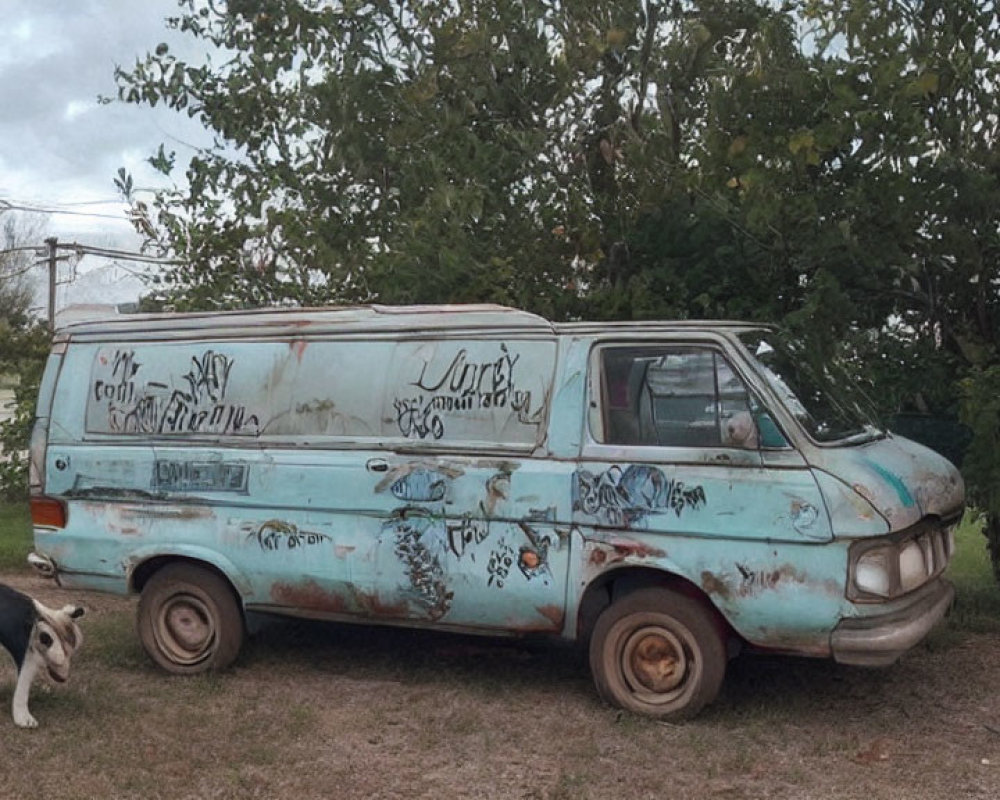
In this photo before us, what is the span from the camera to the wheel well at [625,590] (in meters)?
5.38

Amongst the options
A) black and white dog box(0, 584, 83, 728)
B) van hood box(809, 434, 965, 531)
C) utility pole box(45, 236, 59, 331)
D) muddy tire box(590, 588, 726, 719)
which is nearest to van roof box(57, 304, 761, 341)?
van hood box(809, 434, 965, 531)

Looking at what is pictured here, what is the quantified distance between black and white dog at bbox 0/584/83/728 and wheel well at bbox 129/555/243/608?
0.83 meters

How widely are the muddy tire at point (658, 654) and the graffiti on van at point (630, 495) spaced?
0.41 m

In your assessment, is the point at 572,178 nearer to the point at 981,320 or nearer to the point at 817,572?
the point at 981,320

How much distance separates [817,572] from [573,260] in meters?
3.43

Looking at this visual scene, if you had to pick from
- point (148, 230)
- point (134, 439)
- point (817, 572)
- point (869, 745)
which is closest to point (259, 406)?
point (134, 439)

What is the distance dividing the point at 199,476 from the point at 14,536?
20.9ft

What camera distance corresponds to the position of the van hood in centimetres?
491

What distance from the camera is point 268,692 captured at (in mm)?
6074

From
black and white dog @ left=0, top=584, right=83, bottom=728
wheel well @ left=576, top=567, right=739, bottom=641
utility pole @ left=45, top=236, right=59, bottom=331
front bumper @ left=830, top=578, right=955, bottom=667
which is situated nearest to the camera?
front bumper @ left=830, top=578, right=955, bottom=667

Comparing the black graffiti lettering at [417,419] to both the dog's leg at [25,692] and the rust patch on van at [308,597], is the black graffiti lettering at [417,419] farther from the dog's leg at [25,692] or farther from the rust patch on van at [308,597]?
the dog's leg at [25,692]

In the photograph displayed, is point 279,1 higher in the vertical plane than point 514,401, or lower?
higher

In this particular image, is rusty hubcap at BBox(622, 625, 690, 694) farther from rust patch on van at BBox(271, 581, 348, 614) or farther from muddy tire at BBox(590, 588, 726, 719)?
rust patch on van at BBox(271, 581, 348, 614)

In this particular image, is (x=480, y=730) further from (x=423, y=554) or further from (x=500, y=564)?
(x=423, y=554)
